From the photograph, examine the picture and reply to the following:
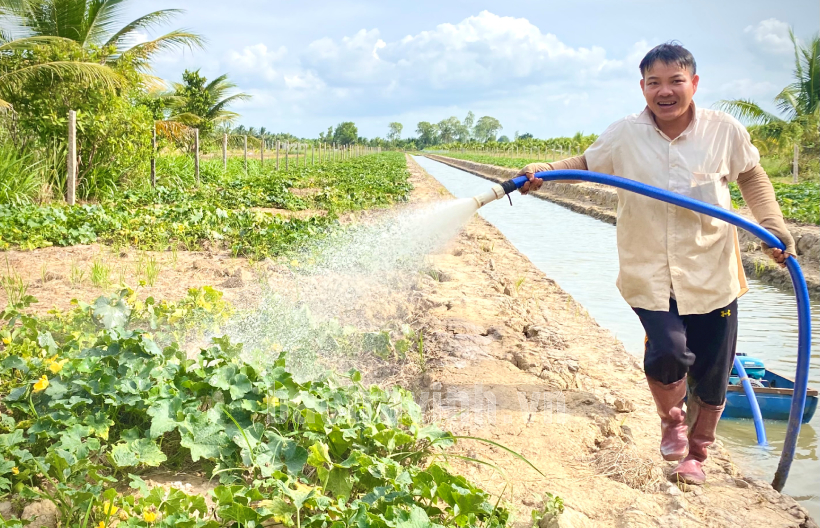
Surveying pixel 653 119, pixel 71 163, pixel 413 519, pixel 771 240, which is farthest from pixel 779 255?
pixel 71 163

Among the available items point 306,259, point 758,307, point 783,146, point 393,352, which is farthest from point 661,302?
point 783,146

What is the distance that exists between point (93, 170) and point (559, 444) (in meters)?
11.3

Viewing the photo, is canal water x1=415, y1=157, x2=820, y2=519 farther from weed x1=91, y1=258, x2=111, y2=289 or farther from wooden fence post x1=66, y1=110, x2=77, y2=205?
wooden fence post x1=66, y1=110, x2=77, y2=205

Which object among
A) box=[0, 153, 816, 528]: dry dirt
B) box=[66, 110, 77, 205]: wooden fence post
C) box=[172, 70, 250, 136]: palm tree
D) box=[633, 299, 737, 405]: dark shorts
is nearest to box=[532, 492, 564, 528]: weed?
box=[0, 153, 816, 528]: dry dirt

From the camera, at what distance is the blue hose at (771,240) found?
2.67 m

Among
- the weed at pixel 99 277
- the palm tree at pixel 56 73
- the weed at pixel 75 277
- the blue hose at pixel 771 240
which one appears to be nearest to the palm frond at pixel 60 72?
the palm tree at pixel 56 73

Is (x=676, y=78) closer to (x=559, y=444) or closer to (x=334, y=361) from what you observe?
(x=559, y=444)

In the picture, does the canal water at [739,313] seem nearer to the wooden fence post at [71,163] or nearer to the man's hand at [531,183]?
the man's hand at [531,183]

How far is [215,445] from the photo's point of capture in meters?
2.47

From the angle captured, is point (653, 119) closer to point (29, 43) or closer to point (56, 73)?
point (56, 73)

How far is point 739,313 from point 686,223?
15.1 feet

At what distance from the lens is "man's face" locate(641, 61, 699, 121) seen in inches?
109

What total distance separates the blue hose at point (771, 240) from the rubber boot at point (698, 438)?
347 millimetres

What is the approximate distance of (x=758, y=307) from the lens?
7.07 meters
